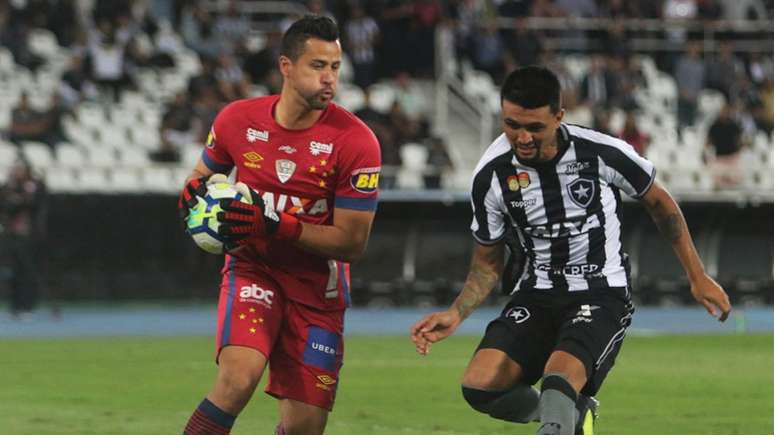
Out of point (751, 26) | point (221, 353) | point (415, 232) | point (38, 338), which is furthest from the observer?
point (751, 26)

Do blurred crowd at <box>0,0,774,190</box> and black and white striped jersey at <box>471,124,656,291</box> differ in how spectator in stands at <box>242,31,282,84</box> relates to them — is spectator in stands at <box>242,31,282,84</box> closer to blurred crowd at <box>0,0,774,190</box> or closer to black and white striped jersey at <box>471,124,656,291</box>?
blurred crowd at <box>0,0,774,190</box>

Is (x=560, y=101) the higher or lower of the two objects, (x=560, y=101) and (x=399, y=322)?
the higher

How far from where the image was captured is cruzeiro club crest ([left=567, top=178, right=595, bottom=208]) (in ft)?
25.1

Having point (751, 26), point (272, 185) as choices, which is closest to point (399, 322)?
point (751, 26)

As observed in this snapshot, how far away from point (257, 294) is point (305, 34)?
1.19 meters

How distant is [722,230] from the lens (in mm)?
24281

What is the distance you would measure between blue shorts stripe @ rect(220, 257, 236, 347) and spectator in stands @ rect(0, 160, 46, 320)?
12.3m

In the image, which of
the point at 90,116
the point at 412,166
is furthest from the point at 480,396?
the point at 412,166

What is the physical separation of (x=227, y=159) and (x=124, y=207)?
14092 mm

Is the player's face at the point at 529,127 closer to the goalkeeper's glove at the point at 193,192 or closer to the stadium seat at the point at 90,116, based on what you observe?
the goalkeeper's glove at the point at 193,192

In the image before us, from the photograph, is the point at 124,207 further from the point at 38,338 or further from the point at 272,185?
the point at 272,185

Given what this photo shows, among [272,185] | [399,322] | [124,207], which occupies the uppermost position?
[272,185]

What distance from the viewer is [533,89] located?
7.34 m

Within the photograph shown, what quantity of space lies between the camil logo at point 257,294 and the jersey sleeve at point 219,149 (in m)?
0.60
